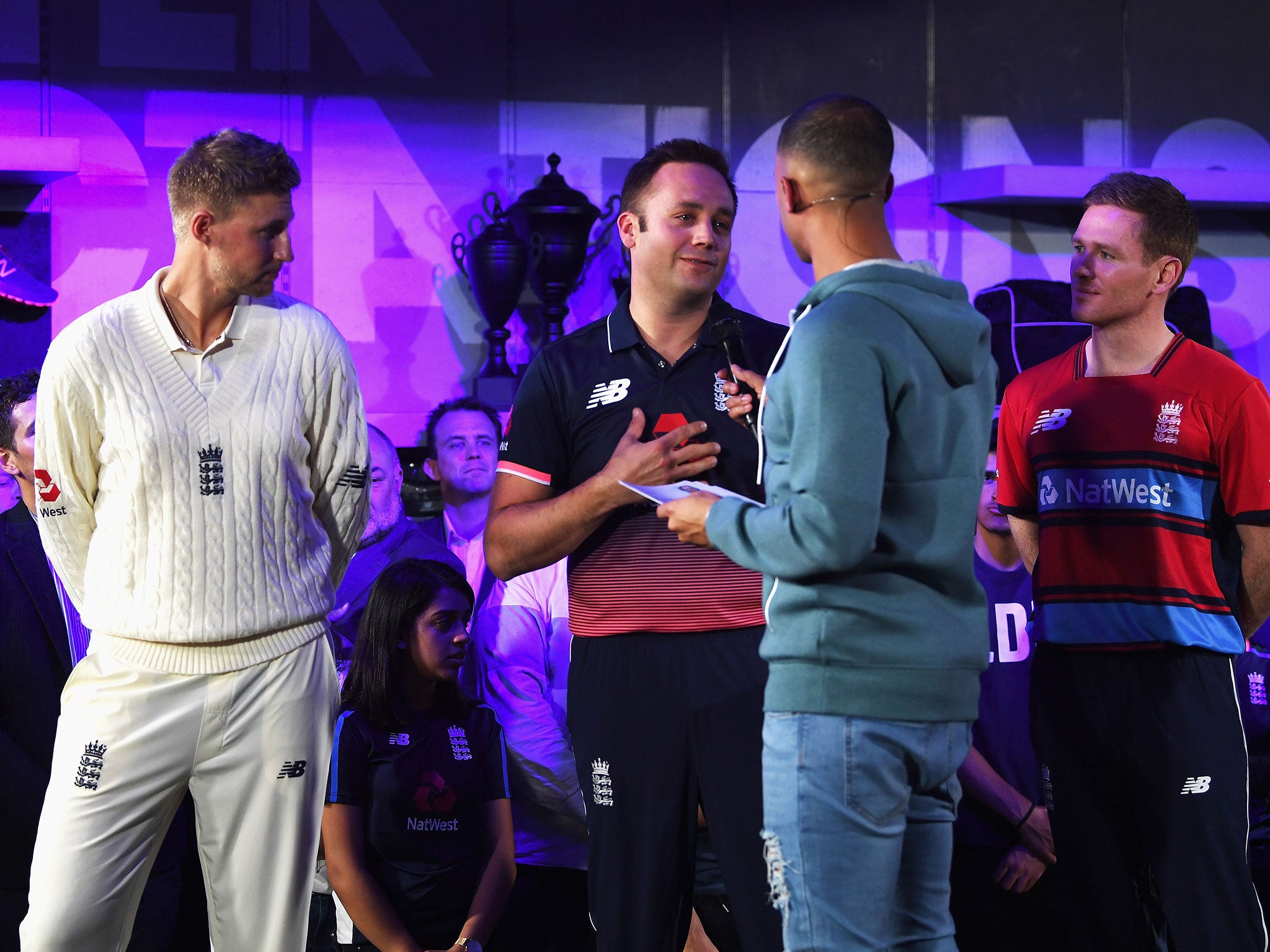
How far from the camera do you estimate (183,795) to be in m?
2.15

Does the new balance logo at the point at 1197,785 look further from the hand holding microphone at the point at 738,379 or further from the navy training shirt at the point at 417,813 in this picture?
the navy training shirt at the point at 417,813

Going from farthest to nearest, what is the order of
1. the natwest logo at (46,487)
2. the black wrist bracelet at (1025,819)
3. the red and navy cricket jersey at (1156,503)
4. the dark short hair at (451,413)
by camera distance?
1. the dark short hair at (451,413)
2. the black wrist bracelet at (1025,819)
3. the red and navy cricket jersey at (1156,503)
4. the natwest logo at (46,487)

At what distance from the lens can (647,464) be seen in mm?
2008

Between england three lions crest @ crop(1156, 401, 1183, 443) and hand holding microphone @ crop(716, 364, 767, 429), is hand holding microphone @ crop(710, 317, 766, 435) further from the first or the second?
england three lions crest @ crop(1156, 401, 1183, 443)

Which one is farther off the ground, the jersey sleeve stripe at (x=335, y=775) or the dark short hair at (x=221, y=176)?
the dark short hair at (x=221, y=176)

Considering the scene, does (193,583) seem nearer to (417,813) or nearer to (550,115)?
(417,813)

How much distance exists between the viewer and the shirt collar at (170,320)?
7.09 ft

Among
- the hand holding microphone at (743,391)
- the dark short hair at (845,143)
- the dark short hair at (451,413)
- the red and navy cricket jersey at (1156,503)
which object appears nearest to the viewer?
the dark short hair at (845,143)

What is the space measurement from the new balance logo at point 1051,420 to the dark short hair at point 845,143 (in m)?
0.99

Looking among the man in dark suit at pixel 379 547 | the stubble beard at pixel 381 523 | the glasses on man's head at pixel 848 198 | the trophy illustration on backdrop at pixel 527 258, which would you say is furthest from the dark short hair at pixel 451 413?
the glasses on man's head at pixel 848 198

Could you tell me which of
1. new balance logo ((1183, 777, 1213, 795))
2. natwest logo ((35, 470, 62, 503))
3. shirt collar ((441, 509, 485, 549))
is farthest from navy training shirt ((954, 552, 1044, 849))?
natwest logo ((35, 470, 62, 503))

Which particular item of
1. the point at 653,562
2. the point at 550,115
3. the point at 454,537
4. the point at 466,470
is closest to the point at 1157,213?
Result: the point at 653,562

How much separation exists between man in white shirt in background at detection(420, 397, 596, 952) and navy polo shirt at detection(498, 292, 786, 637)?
32.3 inches

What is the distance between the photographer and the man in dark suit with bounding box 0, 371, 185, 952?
120 inches
